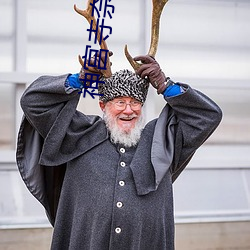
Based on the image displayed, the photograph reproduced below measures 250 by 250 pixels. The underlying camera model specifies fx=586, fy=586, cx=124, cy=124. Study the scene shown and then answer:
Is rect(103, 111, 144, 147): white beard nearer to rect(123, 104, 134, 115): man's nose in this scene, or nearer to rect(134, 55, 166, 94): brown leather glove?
rect(123, 104, 134, 115): man's nose

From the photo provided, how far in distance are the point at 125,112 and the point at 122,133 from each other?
0.09 m

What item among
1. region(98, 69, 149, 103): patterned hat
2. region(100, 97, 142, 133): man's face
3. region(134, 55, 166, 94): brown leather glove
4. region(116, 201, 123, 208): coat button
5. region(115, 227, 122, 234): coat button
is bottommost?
region(115, 227, 122, 234): coat button

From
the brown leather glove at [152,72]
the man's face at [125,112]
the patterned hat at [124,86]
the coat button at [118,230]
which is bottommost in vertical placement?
the coat button at [118,230]

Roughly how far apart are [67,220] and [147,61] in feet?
2.36

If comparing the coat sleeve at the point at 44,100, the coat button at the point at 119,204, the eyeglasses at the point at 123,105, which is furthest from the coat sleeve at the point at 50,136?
the coat button at the point at 119,204

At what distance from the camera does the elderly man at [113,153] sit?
89.1 inches

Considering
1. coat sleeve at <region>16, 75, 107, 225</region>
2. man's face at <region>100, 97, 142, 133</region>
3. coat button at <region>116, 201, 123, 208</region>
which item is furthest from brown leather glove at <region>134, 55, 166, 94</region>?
coat button at <region>116, 201, 123, 208</region>

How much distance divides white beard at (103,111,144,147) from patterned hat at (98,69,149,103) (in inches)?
3.4

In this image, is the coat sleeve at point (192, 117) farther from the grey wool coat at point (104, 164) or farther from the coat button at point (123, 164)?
the coat button at point (123, 164)

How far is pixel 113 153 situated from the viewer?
2371 mm

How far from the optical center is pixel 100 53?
231 centimetres

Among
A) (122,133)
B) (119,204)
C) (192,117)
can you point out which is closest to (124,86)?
(122,133)

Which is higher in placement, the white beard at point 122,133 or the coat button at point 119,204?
the white beard at point 122,133

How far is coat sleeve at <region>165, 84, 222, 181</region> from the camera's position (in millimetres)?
2303
